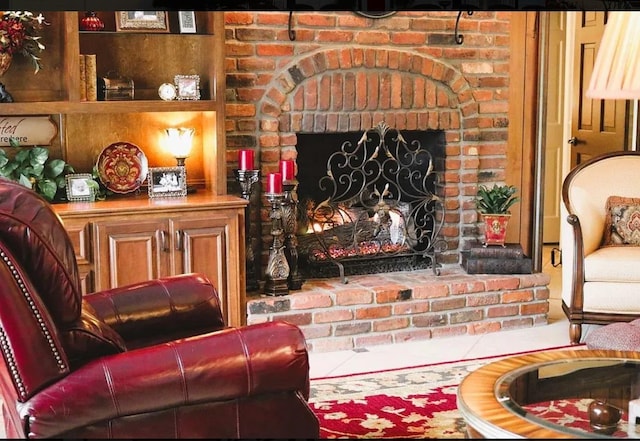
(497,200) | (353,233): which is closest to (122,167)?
(353,233)

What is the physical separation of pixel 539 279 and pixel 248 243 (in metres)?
1.59

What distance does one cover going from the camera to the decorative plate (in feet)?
15.4

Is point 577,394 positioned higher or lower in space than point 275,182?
lower

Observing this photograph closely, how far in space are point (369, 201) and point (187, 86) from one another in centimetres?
121

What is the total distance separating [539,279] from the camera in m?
5.22

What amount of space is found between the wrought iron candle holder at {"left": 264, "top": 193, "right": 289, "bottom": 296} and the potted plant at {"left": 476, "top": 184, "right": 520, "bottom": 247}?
1.19 m

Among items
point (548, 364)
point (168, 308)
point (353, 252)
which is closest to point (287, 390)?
point (168, 308)

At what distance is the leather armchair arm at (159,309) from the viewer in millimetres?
3143

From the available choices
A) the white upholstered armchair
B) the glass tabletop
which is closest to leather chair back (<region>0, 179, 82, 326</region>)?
the glass tabletop

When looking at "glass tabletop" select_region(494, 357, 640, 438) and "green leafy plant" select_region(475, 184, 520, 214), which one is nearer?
"glass tabletop" select_region(494, 357, 640, 438)

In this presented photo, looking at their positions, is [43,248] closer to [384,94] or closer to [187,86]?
[187,86]

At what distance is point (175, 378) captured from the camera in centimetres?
255

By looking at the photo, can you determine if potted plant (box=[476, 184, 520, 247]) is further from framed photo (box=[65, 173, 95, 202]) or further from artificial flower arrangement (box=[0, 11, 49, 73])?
artificial flower arrangement (box=[0, 11, 49, 73])

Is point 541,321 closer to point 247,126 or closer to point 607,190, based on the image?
point 607,190
